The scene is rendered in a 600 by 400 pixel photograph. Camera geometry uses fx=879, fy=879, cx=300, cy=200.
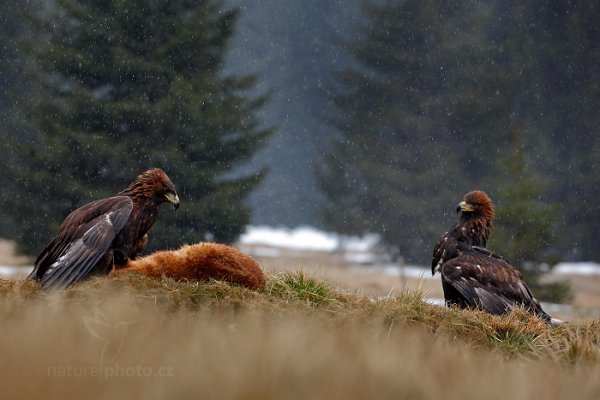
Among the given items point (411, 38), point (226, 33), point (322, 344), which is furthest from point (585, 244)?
point (322, 344)

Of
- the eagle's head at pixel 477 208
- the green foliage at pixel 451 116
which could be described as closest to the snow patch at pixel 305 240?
the green foliage at pixel 451 116

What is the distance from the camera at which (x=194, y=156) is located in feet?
78.9

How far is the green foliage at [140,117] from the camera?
22953mm

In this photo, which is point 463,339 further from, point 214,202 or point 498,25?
point 498,25

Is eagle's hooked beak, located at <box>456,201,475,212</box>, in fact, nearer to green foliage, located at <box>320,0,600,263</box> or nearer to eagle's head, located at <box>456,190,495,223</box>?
eagle's head, located at <box>456,190,495,223</box>

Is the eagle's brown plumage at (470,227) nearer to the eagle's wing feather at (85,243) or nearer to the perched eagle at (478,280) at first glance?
the perched eagle at (478,280)

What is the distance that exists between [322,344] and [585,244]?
133 feet

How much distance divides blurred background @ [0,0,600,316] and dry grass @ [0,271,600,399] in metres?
9.65

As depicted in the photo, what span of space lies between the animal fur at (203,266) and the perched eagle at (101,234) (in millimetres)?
483

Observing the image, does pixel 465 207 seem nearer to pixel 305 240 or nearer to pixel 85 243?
pixel 85 243

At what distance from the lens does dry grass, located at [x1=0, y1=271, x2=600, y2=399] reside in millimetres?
3076

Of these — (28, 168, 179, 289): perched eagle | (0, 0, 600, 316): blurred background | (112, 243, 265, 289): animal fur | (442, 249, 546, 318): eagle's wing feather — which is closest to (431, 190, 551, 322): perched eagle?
(442, 249, 546, 318): eagle's wing feather

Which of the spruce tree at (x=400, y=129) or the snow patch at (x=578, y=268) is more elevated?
the spruce tree at (x=400, y=129)

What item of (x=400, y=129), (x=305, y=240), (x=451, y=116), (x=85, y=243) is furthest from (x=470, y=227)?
(x=305, y=240)
